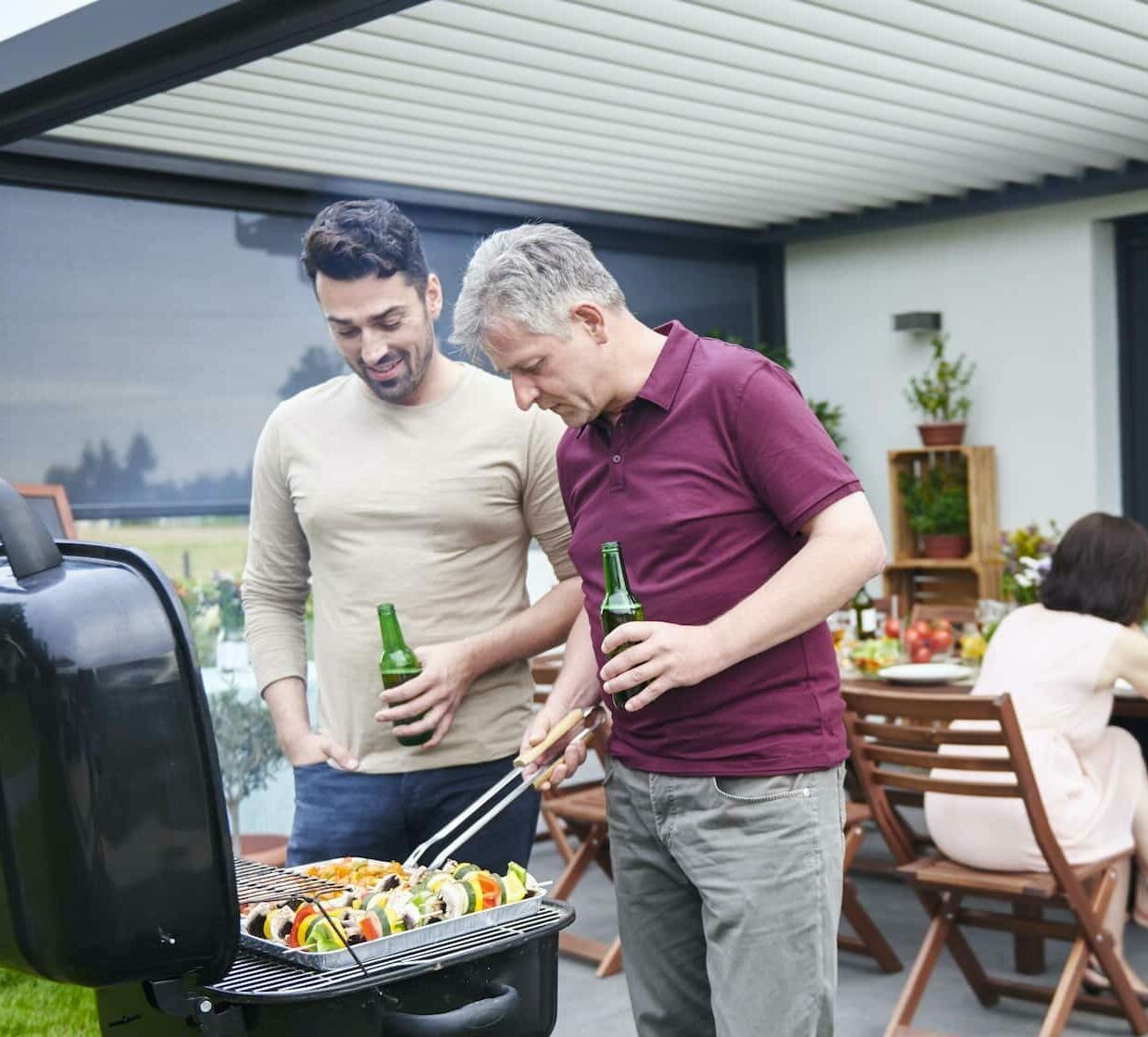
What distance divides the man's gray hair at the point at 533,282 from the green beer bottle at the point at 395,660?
20.3 inches

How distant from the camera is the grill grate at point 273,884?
1925mm

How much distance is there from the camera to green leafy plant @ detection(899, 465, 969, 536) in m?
8.17

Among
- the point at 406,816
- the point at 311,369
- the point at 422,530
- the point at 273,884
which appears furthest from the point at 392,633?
the point at 311,369

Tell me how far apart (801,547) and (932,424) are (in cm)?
635

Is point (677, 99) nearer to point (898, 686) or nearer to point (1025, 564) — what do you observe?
point (1025, 564)

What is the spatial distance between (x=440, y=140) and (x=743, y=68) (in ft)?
4.52

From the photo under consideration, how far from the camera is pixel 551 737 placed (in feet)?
7.06

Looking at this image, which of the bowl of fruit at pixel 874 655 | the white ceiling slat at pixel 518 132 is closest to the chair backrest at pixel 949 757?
the bowl of fruit at pixel 874 655

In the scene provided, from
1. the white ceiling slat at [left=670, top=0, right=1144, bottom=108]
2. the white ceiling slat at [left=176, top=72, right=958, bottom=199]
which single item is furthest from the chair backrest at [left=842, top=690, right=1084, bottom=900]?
the white ceiling slat at [left=176, top=72, right=958, bottom=199]

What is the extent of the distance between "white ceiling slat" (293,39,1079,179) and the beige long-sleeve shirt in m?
2.79

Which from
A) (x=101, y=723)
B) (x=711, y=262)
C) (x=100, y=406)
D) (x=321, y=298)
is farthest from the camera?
(x=711, y=262)

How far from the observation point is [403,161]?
6.61 m

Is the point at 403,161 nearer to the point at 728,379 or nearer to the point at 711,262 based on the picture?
the point at 711,262

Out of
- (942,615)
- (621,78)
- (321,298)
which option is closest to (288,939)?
(321,298)
